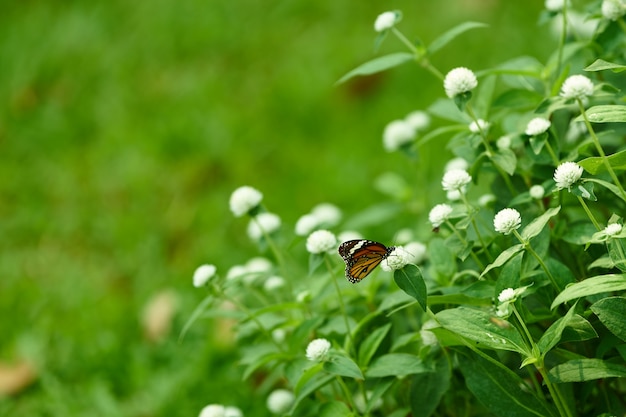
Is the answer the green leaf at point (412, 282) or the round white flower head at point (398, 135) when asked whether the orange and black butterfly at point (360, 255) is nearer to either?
the green leaf at point (412, 282)

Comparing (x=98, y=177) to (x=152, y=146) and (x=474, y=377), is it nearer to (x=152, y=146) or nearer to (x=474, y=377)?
(x=152, y=146)

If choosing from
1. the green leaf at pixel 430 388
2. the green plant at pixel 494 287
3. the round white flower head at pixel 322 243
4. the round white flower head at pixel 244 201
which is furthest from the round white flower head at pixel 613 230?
the round white flower head at pixel 244 201

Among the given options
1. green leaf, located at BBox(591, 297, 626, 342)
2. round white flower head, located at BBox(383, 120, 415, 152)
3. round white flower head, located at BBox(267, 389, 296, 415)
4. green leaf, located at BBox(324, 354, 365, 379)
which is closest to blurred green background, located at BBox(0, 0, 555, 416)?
round white flower head, located at BBox(383, 120, 415, 152)

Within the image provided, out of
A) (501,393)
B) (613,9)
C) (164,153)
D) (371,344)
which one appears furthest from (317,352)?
(164,153)

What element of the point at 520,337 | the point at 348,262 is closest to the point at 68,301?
the point at 348,262

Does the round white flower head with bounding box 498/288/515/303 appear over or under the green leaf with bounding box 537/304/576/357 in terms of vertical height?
over

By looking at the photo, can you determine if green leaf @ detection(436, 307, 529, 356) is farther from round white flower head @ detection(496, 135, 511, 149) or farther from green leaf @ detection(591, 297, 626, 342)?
round white flower head @ detection(496, 135, 511, 149)

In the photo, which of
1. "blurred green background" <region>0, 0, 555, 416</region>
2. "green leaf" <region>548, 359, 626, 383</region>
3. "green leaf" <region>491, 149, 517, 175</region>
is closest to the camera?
"green leaf" <region>548, 359, 626, 383</region>
